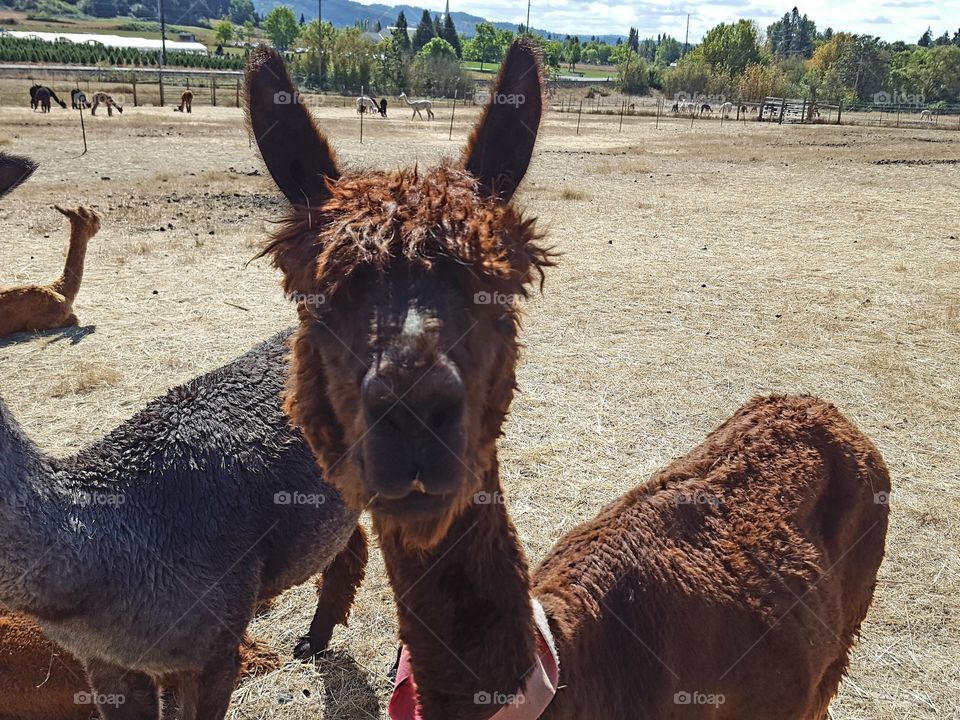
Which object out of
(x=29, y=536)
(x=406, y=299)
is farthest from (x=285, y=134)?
(x=29, y=536)

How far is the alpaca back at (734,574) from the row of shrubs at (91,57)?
268ft

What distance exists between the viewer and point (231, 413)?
3898 millimetres

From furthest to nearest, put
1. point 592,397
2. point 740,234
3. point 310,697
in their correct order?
1. point 740,234
2. point 592,397
3. point 310,697

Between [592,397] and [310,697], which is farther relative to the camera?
[592,397]

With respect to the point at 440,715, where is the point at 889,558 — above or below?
below

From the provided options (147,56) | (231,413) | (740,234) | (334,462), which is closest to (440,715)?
(334,462)

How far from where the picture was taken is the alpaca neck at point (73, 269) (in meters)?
9.20

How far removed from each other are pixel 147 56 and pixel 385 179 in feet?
314

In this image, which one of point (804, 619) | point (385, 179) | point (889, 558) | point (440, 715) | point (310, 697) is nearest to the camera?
point (440, 715)

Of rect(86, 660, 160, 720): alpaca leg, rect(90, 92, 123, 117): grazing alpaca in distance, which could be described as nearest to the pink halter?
rect(86, 660, 160, 720): alpaca leg

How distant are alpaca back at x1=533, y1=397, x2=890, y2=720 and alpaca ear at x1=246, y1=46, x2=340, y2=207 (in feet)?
5.49

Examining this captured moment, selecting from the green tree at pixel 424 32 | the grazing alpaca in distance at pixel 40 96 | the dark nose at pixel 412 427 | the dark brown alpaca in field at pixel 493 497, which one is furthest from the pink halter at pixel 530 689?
the green tree at pixel 424 32

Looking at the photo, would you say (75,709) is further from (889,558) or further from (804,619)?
(889,558)

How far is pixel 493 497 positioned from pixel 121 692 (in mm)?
2480
